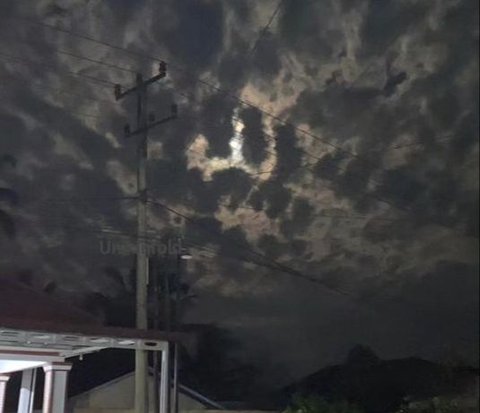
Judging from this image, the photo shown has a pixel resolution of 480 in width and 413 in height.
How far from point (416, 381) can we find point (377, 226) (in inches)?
67.7

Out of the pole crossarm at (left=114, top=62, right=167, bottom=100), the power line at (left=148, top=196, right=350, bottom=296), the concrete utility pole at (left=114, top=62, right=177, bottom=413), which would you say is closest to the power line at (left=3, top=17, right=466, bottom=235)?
the pole crossarm at (left=114, top=62, right=167, bottom=100)

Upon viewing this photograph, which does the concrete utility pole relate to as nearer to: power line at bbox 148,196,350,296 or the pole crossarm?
the pole crossarm

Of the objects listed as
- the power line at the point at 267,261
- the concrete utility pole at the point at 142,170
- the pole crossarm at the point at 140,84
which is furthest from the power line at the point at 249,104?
the power line at the point at 267,261

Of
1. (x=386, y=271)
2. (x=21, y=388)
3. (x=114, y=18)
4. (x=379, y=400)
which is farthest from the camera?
(x=386, y=271)

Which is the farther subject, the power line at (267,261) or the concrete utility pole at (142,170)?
the power line at (267,261)

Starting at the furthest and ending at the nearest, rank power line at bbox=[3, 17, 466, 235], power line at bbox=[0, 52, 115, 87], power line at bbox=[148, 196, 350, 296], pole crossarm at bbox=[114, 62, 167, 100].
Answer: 1. power line at bbox=[148, 196, 350, 296]
2. pole crossarm at bbox=[114, 62, 167, 100]
3. power line at bbox=[3, 17, 466, 235]
4. power line at bbox=[0, 52, 115, 87]

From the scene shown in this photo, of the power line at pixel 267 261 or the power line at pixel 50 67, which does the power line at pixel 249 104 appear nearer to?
the power line at pixel 50 67

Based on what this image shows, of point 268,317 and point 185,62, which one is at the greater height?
point 185,62

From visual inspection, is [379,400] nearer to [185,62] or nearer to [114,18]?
[185,62]

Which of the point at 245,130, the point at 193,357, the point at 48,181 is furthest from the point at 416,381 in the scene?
the point at 48,181

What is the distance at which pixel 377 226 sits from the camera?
872 cm

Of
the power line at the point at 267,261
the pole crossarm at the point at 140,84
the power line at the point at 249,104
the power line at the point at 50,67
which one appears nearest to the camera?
the power line at the point at 50,67

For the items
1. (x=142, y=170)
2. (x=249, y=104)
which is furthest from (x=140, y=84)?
(x=249, y=104)

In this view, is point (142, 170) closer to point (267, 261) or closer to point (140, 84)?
point (140, 84)
